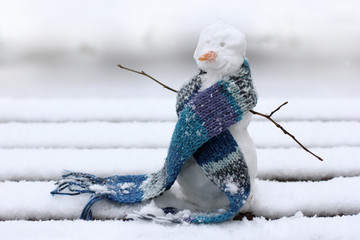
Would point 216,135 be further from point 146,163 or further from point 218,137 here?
point 146,163

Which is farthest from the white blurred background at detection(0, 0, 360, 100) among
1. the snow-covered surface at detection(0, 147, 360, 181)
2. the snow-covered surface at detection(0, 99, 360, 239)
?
the snow-covered surface at detection(0, 147, 360, 181)

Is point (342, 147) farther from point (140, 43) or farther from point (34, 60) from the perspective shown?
point (34, 60)

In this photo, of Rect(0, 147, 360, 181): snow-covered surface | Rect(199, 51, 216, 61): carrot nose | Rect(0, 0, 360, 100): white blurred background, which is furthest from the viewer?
Rect(0, 0, 360, 100): white blurred background

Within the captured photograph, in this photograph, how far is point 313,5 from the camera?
269cm

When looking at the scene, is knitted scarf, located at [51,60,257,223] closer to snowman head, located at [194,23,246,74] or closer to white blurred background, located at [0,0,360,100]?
snowman head, located at [194,23,246,74]

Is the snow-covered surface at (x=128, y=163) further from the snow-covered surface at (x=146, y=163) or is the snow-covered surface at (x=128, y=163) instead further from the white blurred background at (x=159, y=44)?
the white blurred background at (x=159, y=44)

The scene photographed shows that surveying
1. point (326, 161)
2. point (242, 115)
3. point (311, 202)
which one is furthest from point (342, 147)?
point (242, 115)

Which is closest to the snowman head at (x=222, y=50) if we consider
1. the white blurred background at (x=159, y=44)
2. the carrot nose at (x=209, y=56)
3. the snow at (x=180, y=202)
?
the carrot nose at (x=209, y=56)

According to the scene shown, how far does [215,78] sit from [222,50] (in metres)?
0.06

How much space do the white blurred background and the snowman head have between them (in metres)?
1.09

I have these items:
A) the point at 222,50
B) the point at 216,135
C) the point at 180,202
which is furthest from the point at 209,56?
→ the point at 180,202

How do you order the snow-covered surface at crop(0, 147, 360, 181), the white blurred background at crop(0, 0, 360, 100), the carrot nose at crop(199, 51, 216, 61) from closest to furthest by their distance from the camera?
the carrot nose at crop(199, 51, 216, 61) → the snow-covered surface at crop(0, 147, 360, 181) → the white blurred background at crop(0, 0, 360, 100)

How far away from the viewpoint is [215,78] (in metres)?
0.79

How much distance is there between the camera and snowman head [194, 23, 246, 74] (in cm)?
77
